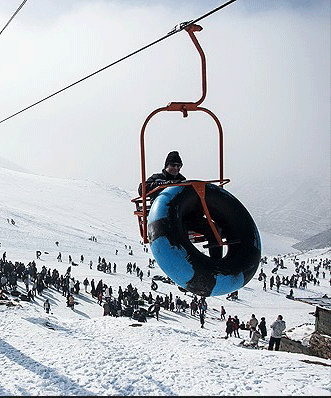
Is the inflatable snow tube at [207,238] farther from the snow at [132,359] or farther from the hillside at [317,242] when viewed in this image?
the hillside at [317,242]

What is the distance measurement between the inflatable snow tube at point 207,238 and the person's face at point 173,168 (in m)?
0.76

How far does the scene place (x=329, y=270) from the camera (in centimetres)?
5394

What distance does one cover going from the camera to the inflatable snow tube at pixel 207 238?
4.38m

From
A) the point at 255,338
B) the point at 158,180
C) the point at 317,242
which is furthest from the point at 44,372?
the point at 317,242

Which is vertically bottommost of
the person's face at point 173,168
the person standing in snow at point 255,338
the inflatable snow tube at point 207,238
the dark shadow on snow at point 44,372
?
the person standing in snow at point 255,338

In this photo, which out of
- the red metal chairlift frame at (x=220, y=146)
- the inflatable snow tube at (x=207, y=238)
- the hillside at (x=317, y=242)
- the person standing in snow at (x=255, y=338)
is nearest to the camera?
the inflatable snow tube at (x=207, y=238)

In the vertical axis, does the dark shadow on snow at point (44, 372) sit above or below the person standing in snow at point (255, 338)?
above

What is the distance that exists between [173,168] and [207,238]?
3.43 feet

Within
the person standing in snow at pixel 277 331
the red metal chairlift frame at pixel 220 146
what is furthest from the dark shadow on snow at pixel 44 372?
the person standing in snow at pixel 277 331

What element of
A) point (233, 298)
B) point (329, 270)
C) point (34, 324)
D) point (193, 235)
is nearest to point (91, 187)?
point (329, 270)

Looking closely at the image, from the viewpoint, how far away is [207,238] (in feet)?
16.3

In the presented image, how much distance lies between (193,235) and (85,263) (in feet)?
109

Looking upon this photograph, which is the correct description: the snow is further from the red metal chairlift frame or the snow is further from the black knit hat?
the black knit hat

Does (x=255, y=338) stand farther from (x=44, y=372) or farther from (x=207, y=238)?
(x=207, y=238)
